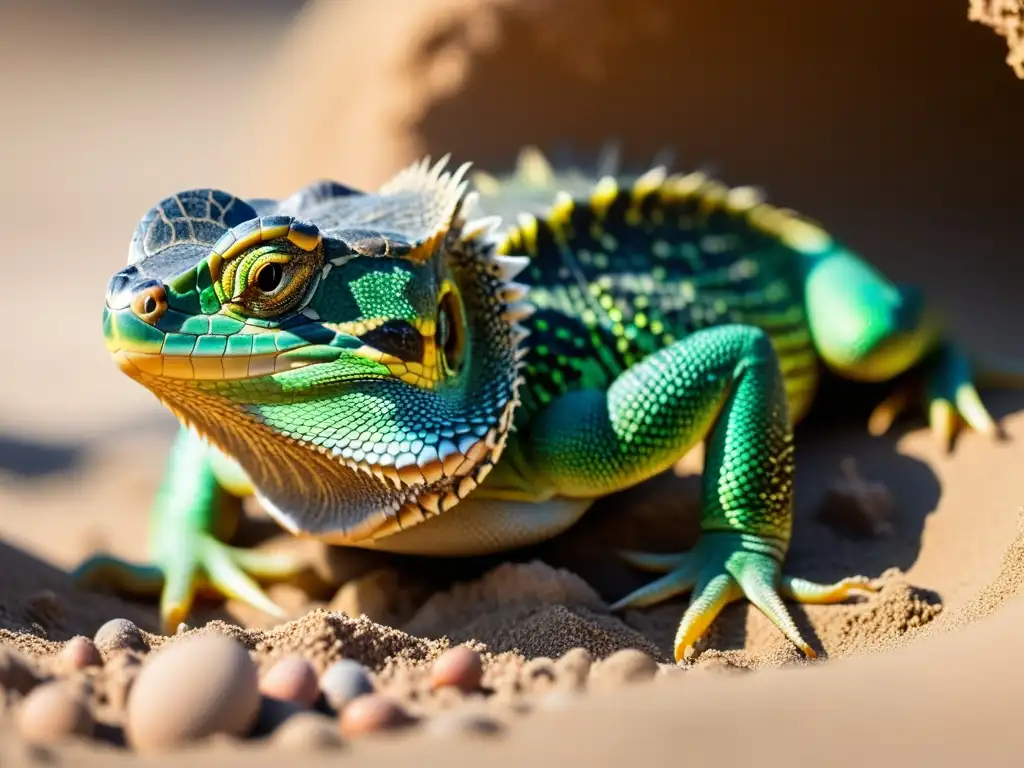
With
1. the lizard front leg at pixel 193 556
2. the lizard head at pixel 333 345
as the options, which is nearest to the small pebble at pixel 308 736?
the lizard head at pixel 333 345

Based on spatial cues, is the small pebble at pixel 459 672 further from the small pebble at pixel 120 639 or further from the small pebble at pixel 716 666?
the small pebble at pixel 120 639

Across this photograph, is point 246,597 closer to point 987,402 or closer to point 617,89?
point 987,402

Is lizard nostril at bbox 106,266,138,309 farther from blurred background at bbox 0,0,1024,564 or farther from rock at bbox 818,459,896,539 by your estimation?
rock at bbox 818,459,896,539

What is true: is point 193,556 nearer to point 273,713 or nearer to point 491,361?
point 491,361

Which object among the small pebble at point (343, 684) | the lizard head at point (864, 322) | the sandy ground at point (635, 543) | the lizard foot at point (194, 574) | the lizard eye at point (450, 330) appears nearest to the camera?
the sandy ground at point (635, 543)

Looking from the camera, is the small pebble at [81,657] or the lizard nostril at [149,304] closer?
the small pebble at [81,657]

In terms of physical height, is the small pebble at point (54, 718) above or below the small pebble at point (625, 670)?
above
